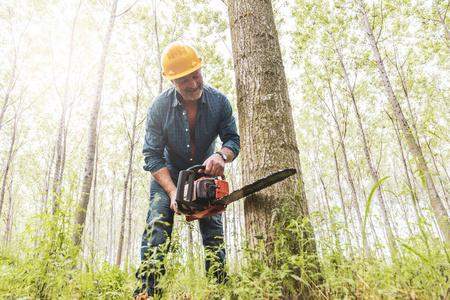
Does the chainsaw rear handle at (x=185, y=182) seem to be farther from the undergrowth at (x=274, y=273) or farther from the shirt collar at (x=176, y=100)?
the shirt collar at (x=176, y=100)

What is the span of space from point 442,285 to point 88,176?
7244 mm

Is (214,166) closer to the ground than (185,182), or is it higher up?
higher up

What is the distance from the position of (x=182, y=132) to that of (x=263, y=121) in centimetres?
93

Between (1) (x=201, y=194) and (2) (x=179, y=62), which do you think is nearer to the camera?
(1) (x=201, y=194)

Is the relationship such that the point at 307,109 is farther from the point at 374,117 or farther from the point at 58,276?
the point at 58,276

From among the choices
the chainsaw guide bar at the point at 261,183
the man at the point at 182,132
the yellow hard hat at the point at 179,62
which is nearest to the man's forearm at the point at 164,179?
the man at the point at 182,132

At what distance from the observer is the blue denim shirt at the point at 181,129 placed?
3.04m

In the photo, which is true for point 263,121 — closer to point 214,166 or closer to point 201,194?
point 214,166

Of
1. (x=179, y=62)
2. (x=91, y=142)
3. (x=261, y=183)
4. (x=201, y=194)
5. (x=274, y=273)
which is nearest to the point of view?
(x=274, y=273)

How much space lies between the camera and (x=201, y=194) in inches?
91.3

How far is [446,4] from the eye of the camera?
37.9 ft

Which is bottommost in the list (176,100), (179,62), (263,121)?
(263,121)

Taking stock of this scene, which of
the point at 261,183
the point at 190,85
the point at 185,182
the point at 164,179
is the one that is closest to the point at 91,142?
the point at 164,179

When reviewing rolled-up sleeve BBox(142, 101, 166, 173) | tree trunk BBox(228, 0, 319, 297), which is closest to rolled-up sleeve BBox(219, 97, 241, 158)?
tree trunk BBox(228, 0, 319, 297)
